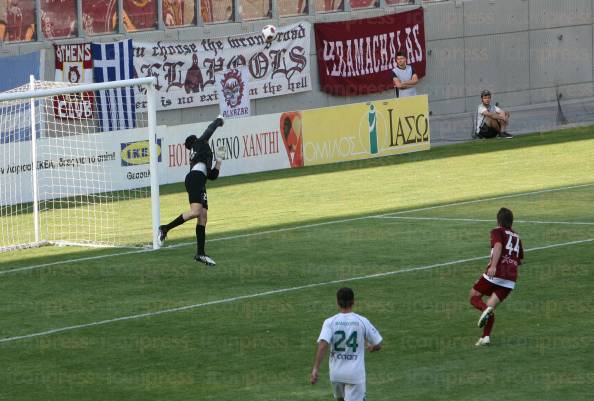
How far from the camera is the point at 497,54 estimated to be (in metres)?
43.1

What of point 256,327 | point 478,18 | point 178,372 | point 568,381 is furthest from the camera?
point 478,18

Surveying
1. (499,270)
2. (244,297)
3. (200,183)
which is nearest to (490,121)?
(200,183)

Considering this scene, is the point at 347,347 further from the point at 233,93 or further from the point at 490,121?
the point at 490,121

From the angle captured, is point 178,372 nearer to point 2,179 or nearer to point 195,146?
point 195,146

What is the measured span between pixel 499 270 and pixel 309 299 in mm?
3563

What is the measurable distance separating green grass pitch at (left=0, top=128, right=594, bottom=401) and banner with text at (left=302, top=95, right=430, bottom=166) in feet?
11.9

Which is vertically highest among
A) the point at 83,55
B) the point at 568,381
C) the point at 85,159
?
the point at 83,55

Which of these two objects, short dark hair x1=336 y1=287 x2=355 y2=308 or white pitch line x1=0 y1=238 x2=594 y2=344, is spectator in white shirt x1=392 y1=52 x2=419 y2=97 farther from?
short dark hair x1=336 y1=287 x2=355 y2=308

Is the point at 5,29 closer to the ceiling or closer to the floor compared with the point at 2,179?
closer to the ceiling

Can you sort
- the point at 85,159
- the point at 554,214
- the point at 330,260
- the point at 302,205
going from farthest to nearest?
the point at 85,159
the point at 302,205
the point at 554,214
the point at 330,260

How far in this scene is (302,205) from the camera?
2688 centimetres

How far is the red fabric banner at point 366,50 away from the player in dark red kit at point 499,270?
79.5 ft

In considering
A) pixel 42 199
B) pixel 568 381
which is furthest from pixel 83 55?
pixel 568 381

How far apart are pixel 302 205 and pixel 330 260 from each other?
20.3 feet
